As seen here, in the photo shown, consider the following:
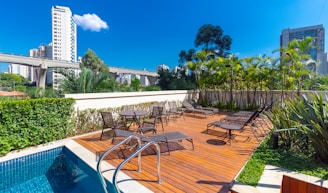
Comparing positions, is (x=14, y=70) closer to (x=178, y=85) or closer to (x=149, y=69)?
(x=149, y=69)

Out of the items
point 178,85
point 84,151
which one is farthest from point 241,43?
point 84,151

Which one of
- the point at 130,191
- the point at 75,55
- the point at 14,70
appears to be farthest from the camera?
the point at 14,70

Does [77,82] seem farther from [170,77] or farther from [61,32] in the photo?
[61,32]

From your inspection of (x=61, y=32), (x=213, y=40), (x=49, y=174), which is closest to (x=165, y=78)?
(x=213, y=40)

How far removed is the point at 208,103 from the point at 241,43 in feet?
43.5

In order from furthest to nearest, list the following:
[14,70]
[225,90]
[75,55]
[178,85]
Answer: [14,70] < [75,55] < [178,85] < [225,90]

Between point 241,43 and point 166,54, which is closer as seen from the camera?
point 241,43

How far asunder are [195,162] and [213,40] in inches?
744

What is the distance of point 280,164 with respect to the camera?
133 inches

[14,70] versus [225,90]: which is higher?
[14,70]

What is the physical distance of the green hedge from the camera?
178 inches

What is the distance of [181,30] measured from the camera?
24531 mm

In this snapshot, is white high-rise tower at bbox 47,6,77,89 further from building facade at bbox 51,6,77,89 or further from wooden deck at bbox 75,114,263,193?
wooden deck at bbox 75,114,263,193

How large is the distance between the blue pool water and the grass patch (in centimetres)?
279
